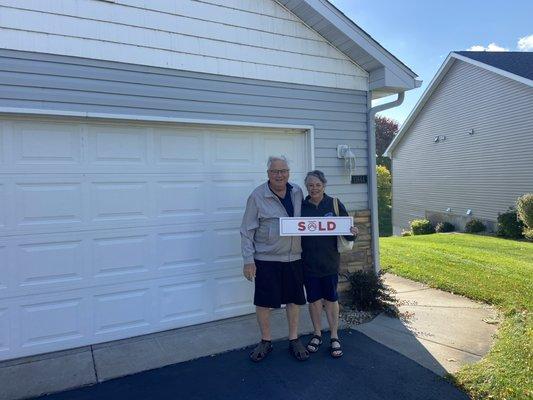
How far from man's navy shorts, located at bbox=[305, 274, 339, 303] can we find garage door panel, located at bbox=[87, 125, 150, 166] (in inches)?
82.2

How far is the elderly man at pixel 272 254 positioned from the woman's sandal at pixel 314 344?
12cm

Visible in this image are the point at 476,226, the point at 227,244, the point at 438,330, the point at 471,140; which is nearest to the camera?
the point at 438,330

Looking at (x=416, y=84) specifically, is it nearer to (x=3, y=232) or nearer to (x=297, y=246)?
(x=297, y=246)

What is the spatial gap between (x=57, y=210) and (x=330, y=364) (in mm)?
2871

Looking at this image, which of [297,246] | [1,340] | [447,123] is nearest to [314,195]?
[297,246]

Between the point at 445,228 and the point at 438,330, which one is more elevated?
the point at 438,330

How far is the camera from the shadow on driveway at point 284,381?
10.3ft

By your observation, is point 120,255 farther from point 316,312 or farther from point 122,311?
point 316,312

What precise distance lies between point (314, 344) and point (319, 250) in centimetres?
90

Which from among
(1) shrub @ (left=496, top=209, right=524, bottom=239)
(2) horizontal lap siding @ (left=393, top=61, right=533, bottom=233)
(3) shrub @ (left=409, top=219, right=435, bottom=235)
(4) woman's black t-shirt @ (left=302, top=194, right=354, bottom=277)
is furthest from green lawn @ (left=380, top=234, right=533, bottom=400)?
(3) shrub @ (left=409, top=219, right=435, bottom=235)

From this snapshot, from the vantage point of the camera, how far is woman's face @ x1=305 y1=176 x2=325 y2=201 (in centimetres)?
376

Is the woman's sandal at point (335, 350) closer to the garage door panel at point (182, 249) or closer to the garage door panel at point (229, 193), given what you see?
the garage door panel at point (182, 249)

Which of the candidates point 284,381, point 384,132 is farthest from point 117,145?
point 384,132

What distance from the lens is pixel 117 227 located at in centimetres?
415
